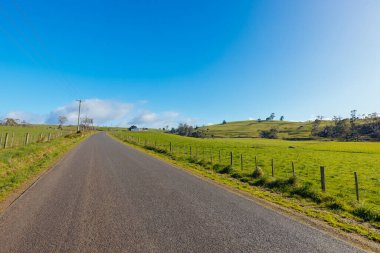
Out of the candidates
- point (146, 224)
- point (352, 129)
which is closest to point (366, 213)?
point (146, 224)

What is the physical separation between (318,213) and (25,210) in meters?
10.3

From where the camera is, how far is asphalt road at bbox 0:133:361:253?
554cm

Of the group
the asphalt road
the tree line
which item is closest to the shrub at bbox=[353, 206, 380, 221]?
the asphalt road

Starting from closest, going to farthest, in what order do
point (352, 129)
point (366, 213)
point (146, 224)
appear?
1. point (146, 224)
2. point (366, 213)
3. point (352, 129)

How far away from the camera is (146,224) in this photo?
6.74 m

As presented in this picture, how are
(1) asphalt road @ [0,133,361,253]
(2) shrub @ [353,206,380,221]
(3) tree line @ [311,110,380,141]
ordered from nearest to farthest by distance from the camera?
(1) asphalt road @ [0,133,361,253] → (2) shrub @ [353,206,380,221] → (3) tree line @ [311,110,380,141]

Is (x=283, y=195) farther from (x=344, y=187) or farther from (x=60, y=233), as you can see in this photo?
(x=60, y=233)

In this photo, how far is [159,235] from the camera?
6035 mm

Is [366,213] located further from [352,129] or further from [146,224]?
[352,129]

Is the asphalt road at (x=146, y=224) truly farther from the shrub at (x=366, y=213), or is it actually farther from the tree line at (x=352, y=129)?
the tree line at (x=352, y=129)

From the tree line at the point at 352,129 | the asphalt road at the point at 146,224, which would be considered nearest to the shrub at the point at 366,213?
the asphalt road at the point at 146,224

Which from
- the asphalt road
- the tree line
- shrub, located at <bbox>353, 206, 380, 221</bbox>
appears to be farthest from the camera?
the tree line

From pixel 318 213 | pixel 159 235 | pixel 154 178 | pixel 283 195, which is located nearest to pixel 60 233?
pixel 159 235

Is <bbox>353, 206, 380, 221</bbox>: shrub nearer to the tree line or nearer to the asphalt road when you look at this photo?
the asphalt road
